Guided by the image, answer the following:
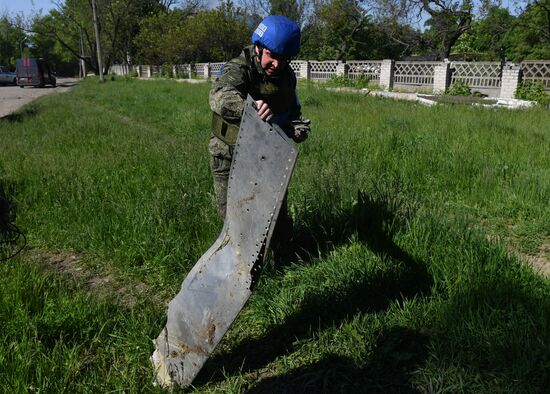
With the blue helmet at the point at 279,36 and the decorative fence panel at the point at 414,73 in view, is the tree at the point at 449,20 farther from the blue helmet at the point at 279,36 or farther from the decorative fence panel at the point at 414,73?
the blue helmet at the point at 279,36

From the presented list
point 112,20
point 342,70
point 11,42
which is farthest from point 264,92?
point 11,42

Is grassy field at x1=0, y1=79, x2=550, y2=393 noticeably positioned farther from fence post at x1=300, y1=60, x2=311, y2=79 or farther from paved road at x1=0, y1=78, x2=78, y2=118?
fence post at x1=300, y1=60, x2=311, y2=79

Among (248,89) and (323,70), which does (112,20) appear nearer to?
(323,70)

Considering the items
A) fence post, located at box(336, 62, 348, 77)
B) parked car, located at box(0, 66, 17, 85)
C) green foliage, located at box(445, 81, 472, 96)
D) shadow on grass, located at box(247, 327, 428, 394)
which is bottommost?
shadow on grass, located at box(247, 327, 428, 394)

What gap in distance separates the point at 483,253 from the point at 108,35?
5475 centimetres

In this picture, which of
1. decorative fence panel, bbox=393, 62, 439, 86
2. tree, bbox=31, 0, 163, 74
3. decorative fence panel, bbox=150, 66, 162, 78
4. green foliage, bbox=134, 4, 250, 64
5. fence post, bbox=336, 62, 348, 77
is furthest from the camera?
tree, bbox=31, 0, 163, 74

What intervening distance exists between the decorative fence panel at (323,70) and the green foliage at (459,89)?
25.9 feet

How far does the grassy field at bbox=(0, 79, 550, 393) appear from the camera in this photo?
7.37 feet

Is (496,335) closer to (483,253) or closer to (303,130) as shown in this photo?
(483,253)

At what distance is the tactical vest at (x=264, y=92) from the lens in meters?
2.70

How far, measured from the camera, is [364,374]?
2283 millimetres

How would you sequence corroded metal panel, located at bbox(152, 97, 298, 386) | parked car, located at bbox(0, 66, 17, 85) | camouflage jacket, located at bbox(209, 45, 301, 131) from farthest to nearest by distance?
parked car, located at bbox(0, 66, 17, 85) → camouflage jacket, located at bbox(209, 45, 301, 131) → corroded metal panel, located at bbox(152, 97, 298, 386)

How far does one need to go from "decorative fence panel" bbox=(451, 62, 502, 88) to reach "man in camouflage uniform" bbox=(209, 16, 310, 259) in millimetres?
17935

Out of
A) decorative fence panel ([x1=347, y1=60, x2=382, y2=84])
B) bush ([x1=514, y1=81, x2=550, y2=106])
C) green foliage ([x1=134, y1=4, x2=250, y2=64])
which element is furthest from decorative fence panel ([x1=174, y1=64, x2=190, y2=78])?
bush ([x1=514, y1=81, x2=550, y2=106])
